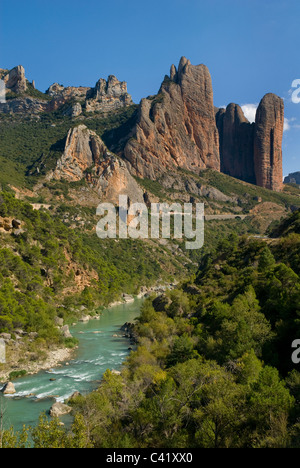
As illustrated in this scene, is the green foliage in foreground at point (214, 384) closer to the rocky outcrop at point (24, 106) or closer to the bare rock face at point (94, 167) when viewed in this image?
the bare rock face at point (94, 167)

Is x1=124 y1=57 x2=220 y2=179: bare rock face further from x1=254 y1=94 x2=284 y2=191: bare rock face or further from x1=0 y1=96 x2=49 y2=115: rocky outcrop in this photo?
x1=0 y1=96 x2=49 y2=115: rocky outcrop

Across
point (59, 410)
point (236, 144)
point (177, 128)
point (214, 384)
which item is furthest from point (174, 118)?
point (214, 384)

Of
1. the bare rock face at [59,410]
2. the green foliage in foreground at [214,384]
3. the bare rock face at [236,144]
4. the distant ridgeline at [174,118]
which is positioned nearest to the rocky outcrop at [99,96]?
the distant ridgeline at [174,118]

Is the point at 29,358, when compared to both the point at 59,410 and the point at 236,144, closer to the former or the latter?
the point at 59,410

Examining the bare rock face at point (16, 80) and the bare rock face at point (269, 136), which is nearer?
the bare rock face at point (16, 80)

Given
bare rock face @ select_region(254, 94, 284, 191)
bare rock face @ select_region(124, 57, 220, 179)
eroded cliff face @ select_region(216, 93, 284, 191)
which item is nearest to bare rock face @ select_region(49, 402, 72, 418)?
bare rock face @ select_region(124, 57, 220, 179)

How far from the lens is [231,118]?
18312 centimetres

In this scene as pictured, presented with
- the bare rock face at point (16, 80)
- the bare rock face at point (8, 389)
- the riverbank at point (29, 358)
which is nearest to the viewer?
the bare rock face at point (8, 389)

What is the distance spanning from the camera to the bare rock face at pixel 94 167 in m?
101

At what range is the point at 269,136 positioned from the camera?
160 meters

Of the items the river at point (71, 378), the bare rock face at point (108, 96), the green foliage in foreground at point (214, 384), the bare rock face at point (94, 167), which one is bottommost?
the river at point (71, 378)
